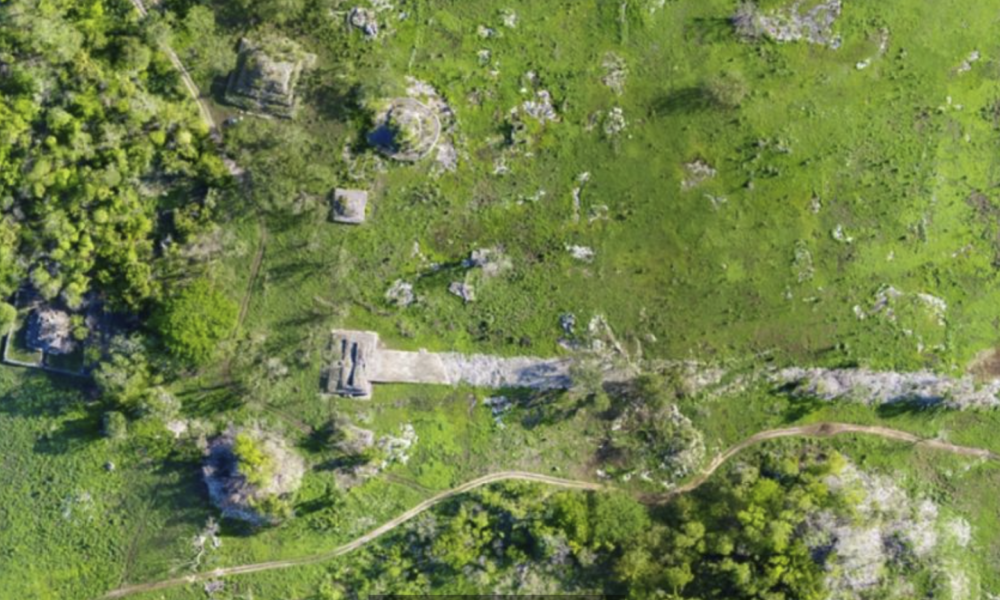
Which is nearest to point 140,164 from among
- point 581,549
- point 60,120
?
point 60,120

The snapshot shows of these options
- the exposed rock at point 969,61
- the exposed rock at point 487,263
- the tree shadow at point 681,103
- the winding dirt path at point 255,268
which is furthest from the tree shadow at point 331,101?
Result: the exposed rock at point 969,61

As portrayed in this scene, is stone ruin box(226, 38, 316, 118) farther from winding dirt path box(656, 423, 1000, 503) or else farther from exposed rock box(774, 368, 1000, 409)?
exposed rock box(774, 368, 1000, 409)

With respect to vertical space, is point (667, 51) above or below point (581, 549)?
above

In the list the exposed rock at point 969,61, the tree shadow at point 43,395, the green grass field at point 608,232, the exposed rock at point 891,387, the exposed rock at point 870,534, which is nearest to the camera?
the exposed rock at point 870,534

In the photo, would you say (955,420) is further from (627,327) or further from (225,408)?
(225,408)

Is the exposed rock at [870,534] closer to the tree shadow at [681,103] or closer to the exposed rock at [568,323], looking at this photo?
the exposed rock at [568,323]

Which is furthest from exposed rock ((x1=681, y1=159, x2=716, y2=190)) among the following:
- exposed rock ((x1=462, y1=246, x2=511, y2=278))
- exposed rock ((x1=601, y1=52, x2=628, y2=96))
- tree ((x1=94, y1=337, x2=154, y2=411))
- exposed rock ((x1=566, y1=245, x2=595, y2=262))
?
tree ((x1=94, y1=337, x2=154, y2=411))
